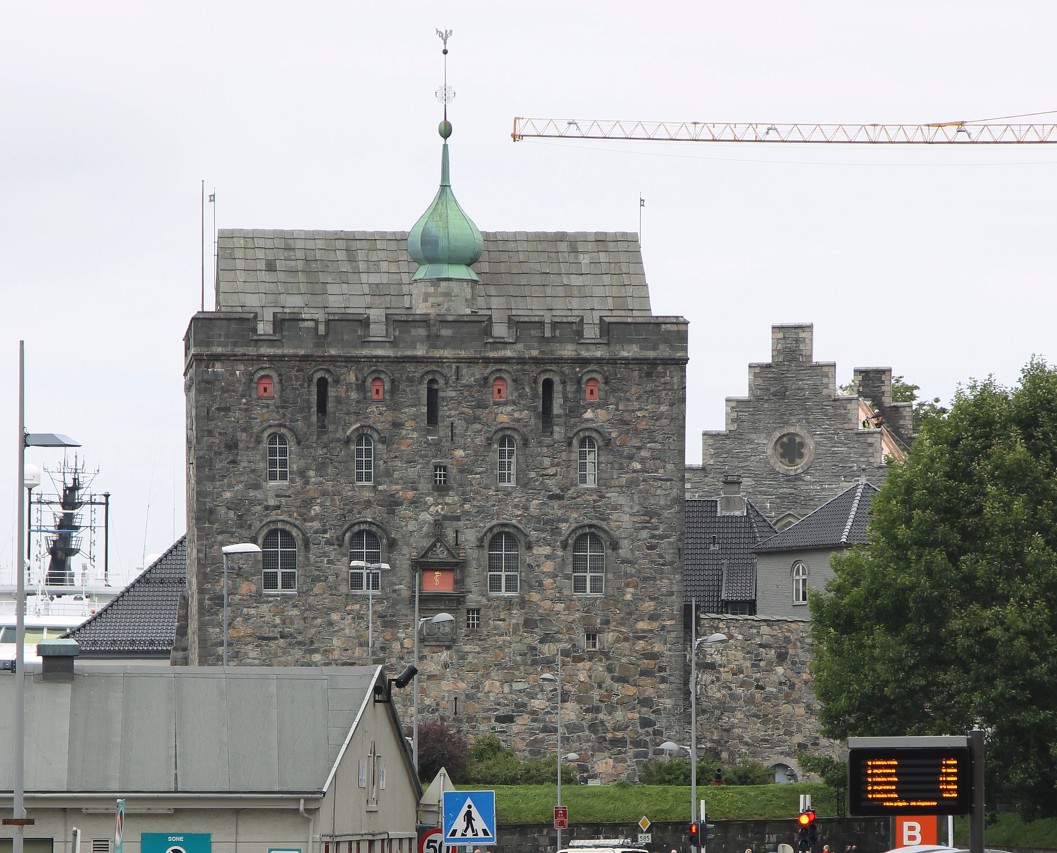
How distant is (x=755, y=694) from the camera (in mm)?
73562

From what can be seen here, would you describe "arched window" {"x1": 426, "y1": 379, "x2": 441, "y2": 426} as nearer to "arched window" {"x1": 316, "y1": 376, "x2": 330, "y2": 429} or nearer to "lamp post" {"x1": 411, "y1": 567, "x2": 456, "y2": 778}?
"arched window" {"x1": 316, "y1": 376, "x2": 330, "y2": 429}

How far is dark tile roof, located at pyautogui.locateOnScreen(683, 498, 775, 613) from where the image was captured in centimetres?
7819

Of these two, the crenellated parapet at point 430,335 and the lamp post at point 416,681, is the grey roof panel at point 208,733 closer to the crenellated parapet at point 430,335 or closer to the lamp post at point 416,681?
the lamp post at point 416,681

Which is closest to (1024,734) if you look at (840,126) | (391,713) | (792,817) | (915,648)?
(915,648)

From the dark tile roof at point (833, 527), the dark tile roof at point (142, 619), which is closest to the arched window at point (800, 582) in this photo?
the dark tile roof at point (833, 527)

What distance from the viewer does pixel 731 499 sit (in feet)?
272

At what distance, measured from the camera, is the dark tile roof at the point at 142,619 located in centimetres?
8262

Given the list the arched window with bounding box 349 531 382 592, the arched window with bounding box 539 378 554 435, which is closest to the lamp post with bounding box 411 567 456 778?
the arched window with bounding box 349 531 382 592

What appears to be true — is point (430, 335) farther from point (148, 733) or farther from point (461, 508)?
point (148, 733)

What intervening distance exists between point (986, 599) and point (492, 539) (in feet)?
73.1

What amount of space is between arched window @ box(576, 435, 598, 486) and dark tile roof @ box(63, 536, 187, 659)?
1622cm

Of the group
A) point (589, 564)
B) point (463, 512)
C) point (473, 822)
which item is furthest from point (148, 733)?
point (589, 564)

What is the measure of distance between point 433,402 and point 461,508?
Result: 3.44 metres

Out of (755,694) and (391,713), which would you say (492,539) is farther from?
(391,713)
